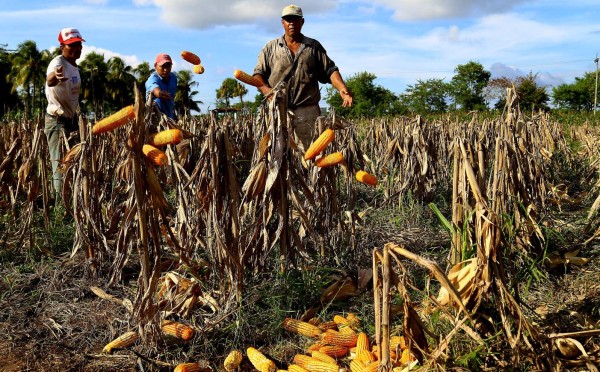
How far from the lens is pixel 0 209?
19.7 feet

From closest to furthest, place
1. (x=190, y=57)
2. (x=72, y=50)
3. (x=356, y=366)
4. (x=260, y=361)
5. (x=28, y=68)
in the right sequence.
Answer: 1. (x=356, y=366)
2. (x=260, y=361)
3. (x=190, y=57)
4. (x=72, y=50)
5. (x=28, y=68)

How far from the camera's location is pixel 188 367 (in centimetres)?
290

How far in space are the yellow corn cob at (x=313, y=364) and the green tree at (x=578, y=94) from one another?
8339cm

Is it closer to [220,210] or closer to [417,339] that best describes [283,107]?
[220,210]

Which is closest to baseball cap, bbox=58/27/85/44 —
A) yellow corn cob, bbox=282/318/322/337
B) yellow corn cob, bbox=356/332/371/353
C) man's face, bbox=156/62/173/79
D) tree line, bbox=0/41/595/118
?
man's face, bbox=156/62/173/79

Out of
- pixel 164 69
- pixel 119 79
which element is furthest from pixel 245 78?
pixel 119 79

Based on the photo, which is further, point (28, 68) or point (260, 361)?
point (28, 68)

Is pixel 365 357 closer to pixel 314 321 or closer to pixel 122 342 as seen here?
pixel 314 321

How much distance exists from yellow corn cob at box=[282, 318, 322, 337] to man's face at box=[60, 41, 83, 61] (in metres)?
4.01

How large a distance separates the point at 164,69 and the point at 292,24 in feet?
7.75

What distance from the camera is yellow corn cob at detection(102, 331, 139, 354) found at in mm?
3189

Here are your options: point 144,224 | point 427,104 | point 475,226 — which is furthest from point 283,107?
point 427,104

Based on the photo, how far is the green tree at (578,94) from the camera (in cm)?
7694

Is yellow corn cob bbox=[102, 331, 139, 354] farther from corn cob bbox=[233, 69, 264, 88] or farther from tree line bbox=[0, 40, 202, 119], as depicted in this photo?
tree line bbox=[0, 40, 202, 119]
